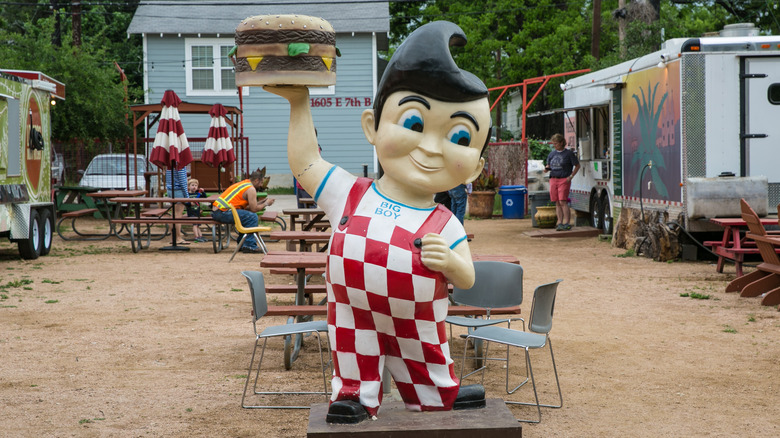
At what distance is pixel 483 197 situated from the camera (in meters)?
19.8

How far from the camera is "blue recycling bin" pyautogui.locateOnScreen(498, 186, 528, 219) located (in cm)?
1948

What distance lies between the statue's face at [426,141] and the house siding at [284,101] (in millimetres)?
22059

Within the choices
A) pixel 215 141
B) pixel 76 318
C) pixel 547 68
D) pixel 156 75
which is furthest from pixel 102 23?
pixel 76 318

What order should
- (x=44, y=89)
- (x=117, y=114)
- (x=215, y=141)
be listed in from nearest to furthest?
(x=44, y=89) → (x=215, y=141) → (x=117, y=114)

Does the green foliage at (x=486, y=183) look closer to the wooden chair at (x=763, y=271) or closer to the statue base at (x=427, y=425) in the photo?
the wooden chair at (x=763, y=271)

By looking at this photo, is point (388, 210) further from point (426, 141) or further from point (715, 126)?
point (715, 126)

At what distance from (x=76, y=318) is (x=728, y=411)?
Answer: 5657 millimetres

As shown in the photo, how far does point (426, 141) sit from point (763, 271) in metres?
6.24

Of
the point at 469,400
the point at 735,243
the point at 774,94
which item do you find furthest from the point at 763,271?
the point at 469,400

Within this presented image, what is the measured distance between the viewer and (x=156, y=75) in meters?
25.9

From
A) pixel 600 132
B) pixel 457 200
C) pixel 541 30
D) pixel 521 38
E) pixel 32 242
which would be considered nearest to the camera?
pixel 457 200

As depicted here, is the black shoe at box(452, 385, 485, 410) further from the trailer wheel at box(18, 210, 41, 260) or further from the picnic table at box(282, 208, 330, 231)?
the trailer wheel at box(18, 210, 41, 260)

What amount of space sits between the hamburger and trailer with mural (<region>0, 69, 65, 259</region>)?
28.2 feet

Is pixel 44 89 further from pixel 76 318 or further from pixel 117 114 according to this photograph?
pixel 117 114
